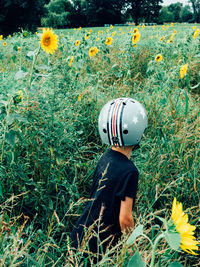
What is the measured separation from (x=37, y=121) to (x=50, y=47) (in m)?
0.57

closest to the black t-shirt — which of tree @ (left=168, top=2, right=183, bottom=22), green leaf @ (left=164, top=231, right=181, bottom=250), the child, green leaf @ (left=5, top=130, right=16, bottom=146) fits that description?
the child

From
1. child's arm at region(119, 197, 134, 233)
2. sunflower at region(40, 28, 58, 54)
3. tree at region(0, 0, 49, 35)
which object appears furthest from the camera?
tree at region(0, 0, 49, 35)

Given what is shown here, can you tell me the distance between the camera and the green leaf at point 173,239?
1.87 feet

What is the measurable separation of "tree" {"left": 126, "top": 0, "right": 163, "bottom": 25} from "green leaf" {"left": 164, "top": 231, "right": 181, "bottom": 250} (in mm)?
44390

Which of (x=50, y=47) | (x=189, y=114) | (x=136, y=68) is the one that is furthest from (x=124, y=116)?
(x=136, y=68)

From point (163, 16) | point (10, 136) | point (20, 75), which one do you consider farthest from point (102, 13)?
point (10, 136)

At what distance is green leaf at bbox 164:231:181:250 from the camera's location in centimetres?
57

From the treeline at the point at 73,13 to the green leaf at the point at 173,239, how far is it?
82.5 feet

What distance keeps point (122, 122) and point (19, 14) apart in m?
26.7

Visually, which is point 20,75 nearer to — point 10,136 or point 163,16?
point 10,136

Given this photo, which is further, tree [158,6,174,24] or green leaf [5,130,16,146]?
tree [158,6,174,24]

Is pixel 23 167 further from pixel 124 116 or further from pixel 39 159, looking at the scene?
pixel 124 116

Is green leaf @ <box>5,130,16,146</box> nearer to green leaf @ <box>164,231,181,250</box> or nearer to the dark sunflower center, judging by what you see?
the dark sunflower center

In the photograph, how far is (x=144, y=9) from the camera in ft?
145
